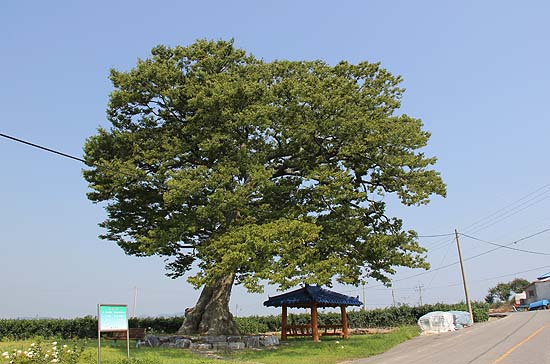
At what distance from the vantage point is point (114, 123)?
25.4 m

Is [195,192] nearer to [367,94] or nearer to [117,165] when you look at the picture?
[117,165]

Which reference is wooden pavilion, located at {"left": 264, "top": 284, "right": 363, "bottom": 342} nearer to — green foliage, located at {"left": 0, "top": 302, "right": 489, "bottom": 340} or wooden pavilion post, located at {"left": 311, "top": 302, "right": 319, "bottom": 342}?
wooden pavilion post, located at {"left": 311, "top": 302, "right": 319, "bottom": 342}

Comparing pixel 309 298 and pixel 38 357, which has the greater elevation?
pixel 309 298

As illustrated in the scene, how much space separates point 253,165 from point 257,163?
18.9 inches

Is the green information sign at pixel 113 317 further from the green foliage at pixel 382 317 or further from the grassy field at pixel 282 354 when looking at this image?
the green foliage at pixel 382 317

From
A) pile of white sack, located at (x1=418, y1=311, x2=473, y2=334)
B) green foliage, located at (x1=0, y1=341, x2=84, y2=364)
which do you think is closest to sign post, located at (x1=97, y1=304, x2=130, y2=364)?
green foliage, located at (x1=0, y1=341, x2=84, y2=364)

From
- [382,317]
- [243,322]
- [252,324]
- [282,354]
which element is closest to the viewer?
[282,354]

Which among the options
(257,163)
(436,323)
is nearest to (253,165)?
(257,163)

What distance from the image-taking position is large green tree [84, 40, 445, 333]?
20.9 metres

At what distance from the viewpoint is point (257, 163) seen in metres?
22.5

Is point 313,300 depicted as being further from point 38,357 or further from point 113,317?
point 38,357

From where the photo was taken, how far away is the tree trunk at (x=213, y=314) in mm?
25469

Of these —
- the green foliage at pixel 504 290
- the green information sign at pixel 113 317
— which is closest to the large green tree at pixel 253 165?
the green information sign at pixel 113 317

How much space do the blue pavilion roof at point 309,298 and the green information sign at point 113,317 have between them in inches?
556
